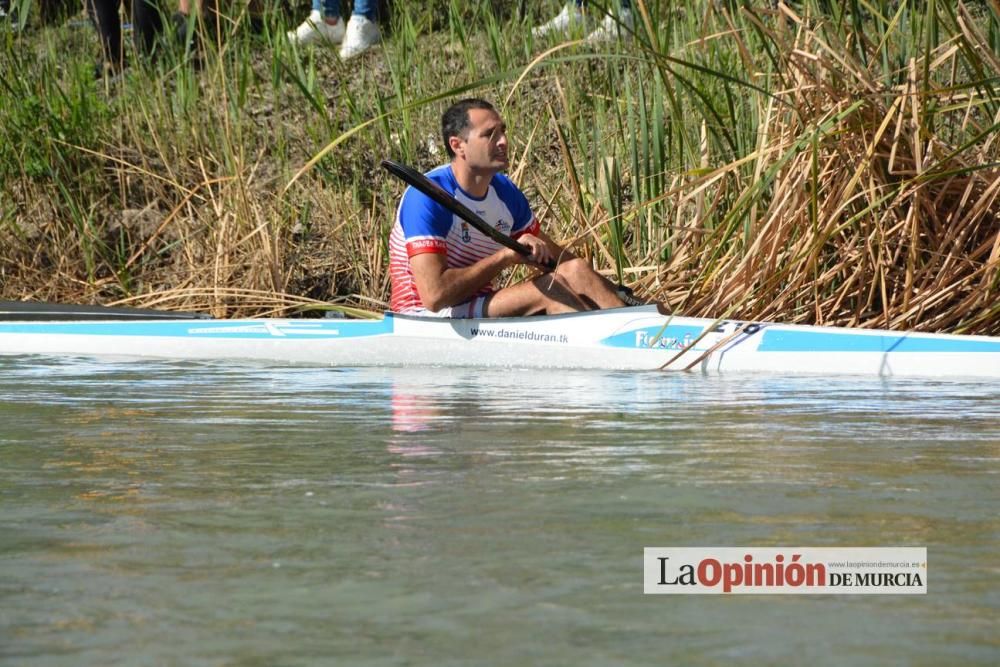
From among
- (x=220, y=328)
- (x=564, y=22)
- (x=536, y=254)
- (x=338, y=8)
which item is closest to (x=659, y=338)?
(x=536, y=254)

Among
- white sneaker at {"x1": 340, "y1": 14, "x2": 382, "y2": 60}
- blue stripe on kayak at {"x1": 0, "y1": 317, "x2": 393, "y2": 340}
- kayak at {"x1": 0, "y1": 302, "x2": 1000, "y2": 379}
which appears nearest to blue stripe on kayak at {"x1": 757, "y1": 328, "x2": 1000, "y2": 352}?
kayak at {"x1": 0, "y1": 302, "x2": 1000, "y2": 379}

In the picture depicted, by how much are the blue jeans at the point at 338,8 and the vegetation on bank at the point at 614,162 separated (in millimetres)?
389

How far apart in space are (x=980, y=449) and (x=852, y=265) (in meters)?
2.30

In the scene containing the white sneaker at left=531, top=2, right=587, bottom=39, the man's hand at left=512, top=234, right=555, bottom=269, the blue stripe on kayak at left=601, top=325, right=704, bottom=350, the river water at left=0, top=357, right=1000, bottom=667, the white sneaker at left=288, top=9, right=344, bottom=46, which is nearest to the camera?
the river water at left=0, top=357, right=1000, bottom=667

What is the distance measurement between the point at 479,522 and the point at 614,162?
377 cm

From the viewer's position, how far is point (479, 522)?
289 cm

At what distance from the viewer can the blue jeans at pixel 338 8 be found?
957 centimetres

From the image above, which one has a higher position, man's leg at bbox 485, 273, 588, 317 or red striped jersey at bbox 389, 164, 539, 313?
red striped jersey at bbox 389, 164, 539, 313

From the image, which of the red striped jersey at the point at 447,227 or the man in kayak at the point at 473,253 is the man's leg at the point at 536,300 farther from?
Result: the red striped jersey at the point at 447,227

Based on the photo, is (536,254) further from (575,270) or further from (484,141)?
(484,141)

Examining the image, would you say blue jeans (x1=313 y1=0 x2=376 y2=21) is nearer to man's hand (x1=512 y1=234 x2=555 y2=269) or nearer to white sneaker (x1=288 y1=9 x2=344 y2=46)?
white sneaker (x1=288 y1=9 x2=344 y2=46)

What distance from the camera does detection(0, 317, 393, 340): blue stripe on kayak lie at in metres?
6.40

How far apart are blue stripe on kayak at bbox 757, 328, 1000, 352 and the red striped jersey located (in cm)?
132

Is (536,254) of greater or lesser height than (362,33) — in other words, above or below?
below
